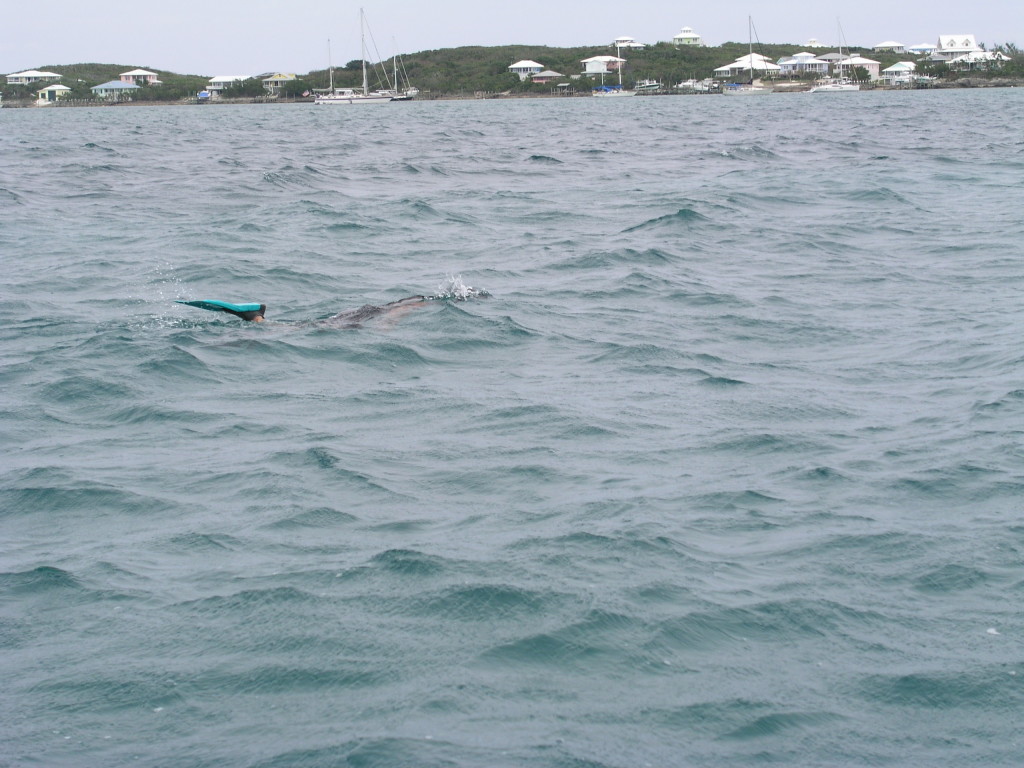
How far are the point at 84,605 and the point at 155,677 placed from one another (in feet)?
3.16

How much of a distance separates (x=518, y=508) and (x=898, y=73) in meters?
112

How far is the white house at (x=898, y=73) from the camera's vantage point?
105 m

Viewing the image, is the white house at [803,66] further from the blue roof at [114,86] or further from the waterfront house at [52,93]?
the waterfront house at [52,93]

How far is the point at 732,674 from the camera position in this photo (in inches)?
207

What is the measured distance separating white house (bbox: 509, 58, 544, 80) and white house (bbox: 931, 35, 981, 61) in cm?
4447

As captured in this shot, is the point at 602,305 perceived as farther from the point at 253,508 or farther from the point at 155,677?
the point at 155,677

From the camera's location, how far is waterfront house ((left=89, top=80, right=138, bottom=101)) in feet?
365

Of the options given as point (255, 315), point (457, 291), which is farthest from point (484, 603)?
point (457, 291)

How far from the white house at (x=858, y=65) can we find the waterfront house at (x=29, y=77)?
85.9 metres

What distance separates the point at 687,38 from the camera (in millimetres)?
141125

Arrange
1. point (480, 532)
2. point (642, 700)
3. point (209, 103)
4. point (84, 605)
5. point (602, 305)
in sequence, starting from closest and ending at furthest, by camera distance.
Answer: point (642, 700)
point (84, 605)
point (480, 532)
point (602, 305)
point (209, 103)

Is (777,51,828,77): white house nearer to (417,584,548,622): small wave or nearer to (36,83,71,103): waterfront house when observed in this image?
(36,83,71,103): waterfront house

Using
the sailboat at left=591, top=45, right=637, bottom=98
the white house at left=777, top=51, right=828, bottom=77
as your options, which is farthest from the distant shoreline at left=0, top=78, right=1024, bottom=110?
the white house at left=777, top=51, right=828, bottom=77

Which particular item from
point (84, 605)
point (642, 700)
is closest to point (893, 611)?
point (642, 700)
